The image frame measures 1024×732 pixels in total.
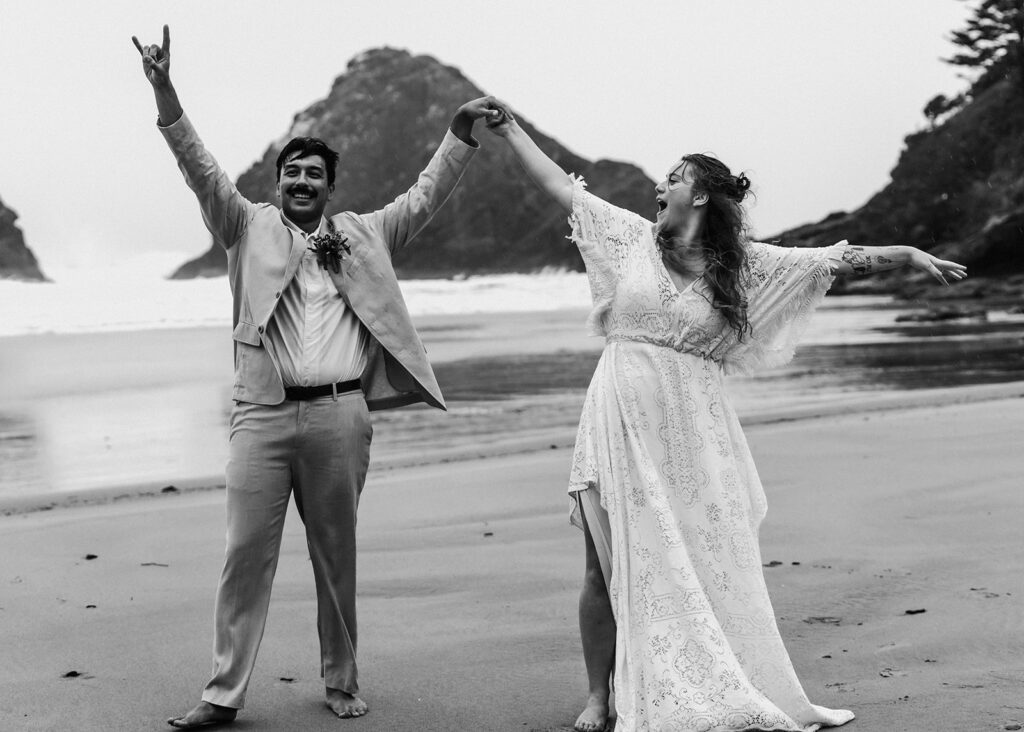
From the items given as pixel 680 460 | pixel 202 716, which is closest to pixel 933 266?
pixel 680 460

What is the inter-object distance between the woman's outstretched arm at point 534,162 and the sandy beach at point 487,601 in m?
1.84

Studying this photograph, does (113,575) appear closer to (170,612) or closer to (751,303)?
(170,612)

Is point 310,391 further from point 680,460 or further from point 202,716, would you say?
point 680,460

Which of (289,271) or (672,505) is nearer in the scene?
(672,505)

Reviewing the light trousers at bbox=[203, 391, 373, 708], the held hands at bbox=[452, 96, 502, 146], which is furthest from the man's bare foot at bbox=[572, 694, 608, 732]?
the held hands at bbox=[452, 96, 502, 146]

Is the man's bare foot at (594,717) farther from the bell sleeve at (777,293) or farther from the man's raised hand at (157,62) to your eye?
the man's raised hand at (157,62)

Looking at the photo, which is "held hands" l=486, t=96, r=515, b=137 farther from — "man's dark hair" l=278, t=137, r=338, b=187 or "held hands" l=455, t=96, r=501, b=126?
"man's dark hair" l=278, t=137, r=338, b=187

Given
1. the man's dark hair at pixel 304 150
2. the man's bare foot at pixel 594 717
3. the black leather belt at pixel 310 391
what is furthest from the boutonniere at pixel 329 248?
the man's bare foot at pixel 594 717

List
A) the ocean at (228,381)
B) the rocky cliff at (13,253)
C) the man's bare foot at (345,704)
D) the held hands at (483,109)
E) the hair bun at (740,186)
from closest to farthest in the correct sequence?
the hair bun at (740,186) < the man's bare foot at (345,704) < the held hands at (483,109) < the ocean at (228,381) < the rocky cliff at (13,253)

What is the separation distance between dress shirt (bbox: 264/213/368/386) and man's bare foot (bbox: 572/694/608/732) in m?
1.40

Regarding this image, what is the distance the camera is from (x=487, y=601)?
18.3ft

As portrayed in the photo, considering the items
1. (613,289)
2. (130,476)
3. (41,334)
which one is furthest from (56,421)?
(41,334)

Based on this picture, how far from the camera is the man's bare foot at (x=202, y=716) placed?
159 inches

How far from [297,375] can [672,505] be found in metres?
1.35
